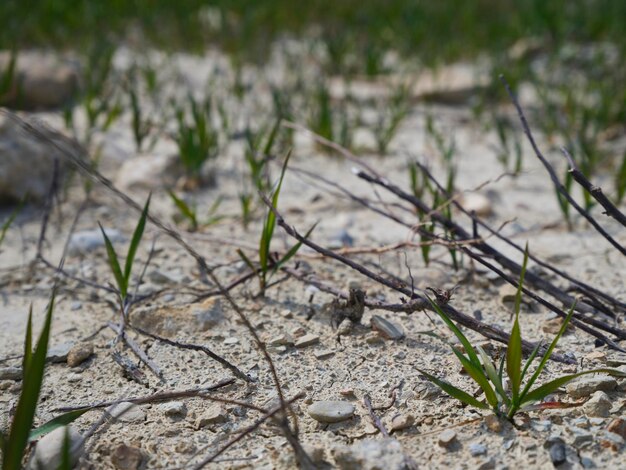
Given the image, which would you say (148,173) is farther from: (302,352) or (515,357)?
(515,357)

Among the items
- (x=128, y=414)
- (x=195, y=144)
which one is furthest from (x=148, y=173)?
(x=128, y=414)

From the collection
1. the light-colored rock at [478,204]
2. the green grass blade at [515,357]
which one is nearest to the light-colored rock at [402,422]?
the green grass blade at [515,357]

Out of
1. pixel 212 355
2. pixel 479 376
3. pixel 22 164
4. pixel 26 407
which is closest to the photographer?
pixel 26 407

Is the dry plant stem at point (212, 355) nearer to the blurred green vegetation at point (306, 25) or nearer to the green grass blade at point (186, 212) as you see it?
the green grass blade at point (186, 212)

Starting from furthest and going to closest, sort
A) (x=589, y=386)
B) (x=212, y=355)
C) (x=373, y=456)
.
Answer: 1. (x=212, y=355)
2. (x=589, y=386)
3. (x=373, y=456)

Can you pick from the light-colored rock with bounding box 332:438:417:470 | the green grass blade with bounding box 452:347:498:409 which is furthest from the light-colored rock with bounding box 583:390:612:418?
the light-colored rock with bounding box 332:438:417:470

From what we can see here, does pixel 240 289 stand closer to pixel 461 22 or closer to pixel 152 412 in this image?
pixel 152 412

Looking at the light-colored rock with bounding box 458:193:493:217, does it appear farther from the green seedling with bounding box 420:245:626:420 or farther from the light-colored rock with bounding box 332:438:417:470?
the light-colored rock with bounding box 332:438:417:470
